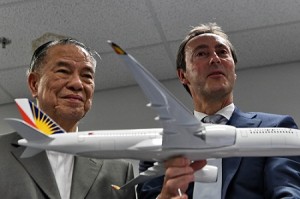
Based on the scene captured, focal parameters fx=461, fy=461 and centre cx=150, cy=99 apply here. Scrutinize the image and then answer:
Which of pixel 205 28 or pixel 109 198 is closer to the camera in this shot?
pixel 109 198

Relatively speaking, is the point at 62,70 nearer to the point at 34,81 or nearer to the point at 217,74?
the point at 34,81

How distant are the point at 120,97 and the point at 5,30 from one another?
3.23 ft

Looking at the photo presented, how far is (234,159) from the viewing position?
128 centimetres

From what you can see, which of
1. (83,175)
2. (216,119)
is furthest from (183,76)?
(83,175)

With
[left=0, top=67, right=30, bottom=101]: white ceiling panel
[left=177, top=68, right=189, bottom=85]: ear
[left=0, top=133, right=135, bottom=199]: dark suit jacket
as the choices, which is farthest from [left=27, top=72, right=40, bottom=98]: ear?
[left=0, top=67, right=30, bottom=101]: white ceiling panel

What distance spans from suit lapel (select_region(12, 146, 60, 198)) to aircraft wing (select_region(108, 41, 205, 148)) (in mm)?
375

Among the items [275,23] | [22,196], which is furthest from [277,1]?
[22,196]

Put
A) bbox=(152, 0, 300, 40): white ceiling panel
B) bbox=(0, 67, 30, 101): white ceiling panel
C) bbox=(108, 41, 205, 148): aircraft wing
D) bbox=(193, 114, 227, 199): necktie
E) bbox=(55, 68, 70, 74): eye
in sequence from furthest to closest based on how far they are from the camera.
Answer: bbox=(0, 67, 30, 101): white ceiling panel → bbox=(152, 0, 300, 40): white ceiling panel → bbox=(55, 68, 70, 74): eye → bbox=(193, 114, 227, 199): necktie → bbox=(108, 41, 205, 148): aircraft wing

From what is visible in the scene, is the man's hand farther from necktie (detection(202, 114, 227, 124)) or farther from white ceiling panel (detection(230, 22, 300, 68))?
white ceiling panel (detection(230, 22, 300, 68))

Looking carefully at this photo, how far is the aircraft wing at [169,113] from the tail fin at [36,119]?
0.32m

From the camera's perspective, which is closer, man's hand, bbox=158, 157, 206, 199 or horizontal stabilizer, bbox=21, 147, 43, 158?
man's hand, bbox=158, 157, 206, 199

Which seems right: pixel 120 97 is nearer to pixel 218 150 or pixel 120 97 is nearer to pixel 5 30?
pixel 5 30

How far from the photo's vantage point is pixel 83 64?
145cm

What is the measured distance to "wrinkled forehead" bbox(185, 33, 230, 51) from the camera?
1.57 metres
